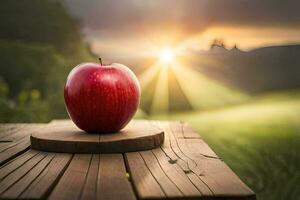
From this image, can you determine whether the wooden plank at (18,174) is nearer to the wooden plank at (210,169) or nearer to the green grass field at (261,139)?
the wooden plank at (210,169)

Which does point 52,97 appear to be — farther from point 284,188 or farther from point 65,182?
point 65,182

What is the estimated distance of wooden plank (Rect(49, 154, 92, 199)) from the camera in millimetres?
1687

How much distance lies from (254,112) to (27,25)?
14.9 ft

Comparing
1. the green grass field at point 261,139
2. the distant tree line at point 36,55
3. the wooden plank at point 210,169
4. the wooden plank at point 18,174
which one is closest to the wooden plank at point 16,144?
the wooden plank at point 18,174

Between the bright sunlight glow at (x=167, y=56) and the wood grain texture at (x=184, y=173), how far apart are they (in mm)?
4848

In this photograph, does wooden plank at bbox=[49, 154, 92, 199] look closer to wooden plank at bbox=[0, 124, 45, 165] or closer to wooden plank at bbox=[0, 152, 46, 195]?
wooden plank at bbox=[0, 152, 46, 195]

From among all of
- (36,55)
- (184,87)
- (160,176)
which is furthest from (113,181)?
(36,55)

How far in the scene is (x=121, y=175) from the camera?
2014mm

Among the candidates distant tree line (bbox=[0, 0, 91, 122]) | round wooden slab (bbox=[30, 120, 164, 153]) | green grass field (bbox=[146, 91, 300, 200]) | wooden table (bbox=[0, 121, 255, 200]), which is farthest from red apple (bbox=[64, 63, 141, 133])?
distant tree line (bbox=[0, 0, 91, 122])

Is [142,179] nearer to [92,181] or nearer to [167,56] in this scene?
[92,181]

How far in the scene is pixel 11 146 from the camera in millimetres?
2820

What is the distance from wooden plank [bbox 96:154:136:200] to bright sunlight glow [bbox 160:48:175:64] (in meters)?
5.38

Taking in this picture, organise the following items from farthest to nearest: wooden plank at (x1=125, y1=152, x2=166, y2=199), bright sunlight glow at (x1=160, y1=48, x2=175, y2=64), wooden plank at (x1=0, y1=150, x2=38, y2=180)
Answer: bright sunlight glow at (x1=160, y1=48, x2=175, y2=64)
wooden plank at (x1=0, y1=150, x2=38, y2=180)
wooden plank at (x1=125, y1=152, x2=166, y2=199)

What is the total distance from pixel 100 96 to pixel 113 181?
1.06 m
